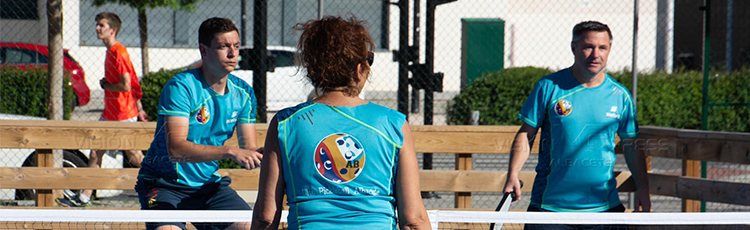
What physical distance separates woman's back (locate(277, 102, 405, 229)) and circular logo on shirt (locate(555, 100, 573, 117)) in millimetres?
1886

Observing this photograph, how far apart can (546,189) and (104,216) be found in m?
2.25

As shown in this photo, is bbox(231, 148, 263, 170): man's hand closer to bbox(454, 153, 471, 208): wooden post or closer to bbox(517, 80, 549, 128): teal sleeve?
bbox(517, 80, 549, 128): teal sleeve

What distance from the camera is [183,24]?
2250 centimetres

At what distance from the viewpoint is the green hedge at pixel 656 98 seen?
11.8 metres

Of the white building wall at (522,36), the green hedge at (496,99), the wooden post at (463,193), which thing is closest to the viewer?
the wooden post at (463,193)

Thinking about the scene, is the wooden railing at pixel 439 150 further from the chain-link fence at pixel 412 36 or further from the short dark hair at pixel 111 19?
the chain-link fence at pixel 412 36

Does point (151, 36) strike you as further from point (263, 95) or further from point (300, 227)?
point (300, 227)

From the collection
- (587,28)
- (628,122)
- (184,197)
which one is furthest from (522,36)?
(184,197)

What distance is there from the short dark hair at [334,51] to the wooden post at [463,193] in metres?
3.88

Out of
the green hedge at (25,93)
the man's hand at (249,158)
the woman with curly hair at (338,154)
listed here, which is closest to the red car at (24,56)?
the green hedge at (25,93)

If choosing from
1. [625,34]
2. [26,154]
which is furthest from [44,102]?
[625,34]

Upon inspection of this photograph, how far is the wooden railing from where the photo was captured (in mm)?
5727

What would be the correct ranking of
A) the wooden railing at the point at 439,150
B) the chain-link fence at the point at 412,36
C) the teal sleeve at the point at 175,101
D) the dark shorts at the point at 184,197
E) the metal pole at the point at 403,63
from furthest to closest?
the chain-link fence at the point at 412,36
the metal pole at the point at 403,63
the wooden railing at the point at 439,150
the dark shorts at the point at 184,197
the teal sleeve at the point at 175,101

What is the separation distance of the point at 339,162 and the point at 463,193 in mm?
3931
